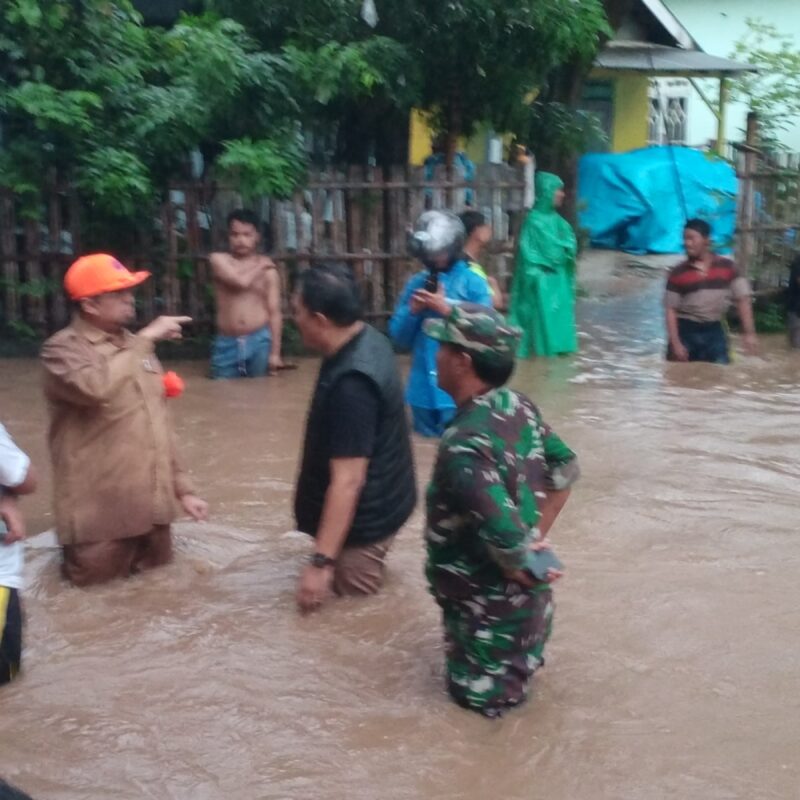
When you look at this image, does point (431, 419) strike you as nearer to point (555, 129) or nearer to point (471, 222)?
point (471, 222)

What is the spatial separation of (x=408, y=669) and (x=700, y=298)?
5.90m

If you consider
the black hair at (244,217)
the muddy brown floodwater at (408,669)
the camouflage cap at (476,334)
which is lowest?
the muddy brown floodwater at (408,669)

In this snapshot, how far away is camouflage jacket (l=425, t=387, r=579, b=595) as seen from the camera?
11.9ft

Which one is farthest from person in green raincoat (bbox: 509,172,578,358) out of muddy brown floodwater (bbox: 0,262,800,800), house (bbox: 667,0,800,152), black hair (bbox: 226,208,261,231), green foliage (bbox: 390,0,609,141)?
house (bbox: 667,0,800,152)

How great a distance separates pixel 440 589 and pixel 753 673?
1311mm

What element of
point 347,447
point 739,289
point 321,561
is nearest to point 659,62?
point 739,289

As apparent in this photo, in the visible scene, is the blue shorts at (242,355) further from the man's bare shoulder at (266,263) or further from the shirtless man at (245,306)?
the man's bare shoulder at (266,263)

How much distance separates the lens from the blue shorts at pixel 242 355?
9789mm

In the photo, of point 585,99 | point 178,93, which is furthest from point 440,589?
point 585,99

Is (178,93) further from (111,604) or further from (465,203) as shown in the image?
(111,604)

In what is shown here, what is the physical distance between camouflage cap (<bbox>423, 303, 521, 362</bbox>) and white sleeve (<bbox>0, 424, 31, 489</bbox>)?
4.83 ft

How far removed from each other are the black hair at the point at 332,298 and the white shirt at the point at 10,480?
1211 millimetres

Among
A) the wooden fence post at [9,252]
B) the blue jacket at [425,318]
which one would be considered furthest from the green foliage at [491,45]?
the blue jacket at [425,318]

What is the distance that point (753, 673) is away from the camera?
442 cm
